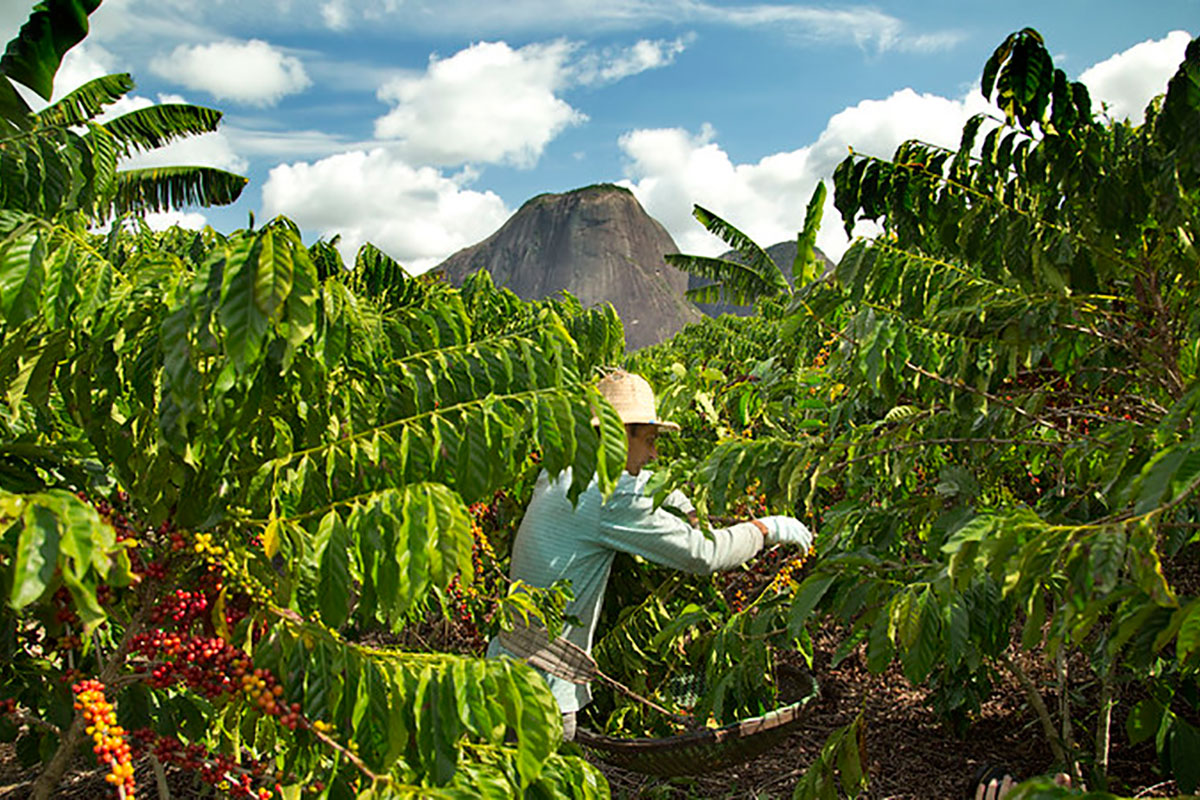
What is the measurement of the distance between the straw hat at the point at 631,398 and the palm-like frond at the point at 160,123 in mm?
5963

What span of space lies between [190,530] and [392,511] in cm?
50

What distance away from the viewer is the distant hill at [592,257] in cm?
6944

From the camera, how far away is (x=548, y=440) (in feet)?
5.42

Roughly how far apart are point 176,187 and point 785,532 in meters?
7.39

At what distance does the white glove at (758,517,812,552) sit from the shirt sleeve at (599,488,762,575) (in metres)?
0.13

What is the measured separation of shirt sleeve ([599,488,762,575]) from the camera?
2705 mm

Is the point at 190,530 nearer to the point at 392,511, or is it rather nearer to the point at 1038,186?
the point at 392,511

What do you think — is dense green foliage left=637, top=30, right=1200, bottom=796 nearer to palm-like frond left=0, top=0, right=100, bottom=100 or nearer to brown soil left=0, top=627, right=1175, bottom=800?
brown soil left=0, top=627, right=1175, bottom=800

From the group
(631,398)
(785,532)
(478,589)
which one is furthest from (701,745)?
(478,589)

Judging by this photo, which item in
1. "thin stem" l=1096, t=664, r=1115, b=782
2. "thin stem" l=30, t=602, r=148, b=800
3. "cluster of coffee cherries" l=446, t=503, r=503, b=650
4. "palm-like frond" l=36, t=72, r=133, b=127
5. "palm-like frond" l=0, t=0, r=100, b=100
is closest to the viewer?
"thin stem" l=30, t=602, r=148, b=800

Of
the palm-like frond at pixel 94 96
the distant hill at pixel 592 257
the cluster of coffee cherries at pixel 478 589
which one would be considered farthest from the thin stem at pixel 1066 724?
the distant hill at pixel 592 257

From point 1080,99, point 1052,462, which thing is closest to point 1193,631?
point 1080,99

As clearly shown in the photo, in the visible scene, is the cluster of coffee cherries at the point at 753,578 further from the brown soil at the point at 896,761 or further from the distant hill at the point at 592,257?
the distant hill at the point at 592,257

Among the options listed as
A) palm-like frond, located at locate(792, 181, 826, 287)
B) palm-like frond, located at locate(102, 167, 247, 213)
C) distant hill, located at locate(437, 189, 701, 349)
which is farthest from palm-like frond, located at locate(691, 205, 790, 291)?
distant hill, located at locate(437, 189, 701, 349)
